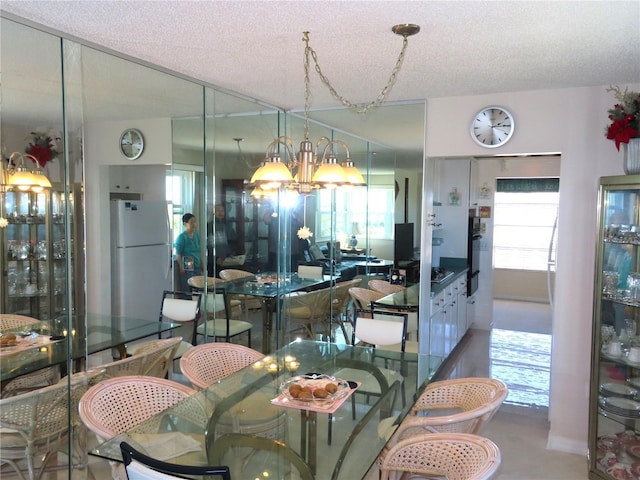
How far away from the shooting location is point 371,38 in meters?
2.57

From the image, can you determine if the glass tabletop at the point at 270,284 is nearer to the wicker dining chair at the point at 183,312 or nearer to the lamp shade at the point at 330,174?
the wicker dining chair at the point at 183,312

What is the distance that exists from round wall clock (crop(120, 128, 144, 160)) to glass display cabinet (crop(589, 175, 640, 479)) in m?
3.34

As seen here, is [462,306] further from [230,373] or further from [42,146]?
[42,146]

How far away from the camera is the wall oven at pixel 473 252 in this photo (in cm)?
630

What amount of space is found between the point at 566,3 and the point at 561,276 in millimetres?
2130

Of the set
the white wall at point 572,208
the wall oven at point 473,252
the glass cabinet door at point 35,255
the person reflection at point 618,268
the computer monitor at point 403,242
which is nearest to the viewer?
the glass cabinet door at point 35,255

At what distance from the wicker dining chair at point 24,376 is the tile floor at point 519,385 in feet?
1.87

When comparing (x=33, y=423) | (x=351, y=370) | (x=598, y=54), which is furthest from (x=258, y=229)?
(x=598, y=54)

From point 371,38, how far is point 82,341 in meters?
2.57

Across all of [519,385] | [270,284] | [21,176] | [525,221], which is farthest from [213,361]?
[525,221]

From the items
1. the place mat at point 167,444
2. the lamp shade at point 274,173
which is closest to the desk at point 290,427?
the place mat at point 167,444

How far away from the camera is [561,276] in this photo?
144 inches

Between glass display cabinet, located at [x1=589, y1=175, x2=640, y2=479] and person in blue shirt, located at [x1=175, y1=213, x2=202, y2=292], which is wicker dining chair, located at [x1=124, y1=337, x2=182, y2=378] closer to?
person in blue shirt, located at [x1=175, y1=213, x2=202, y2=292]

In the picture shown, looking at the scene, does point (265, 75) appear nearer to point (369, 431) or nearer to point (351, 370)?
point (351, 370)
